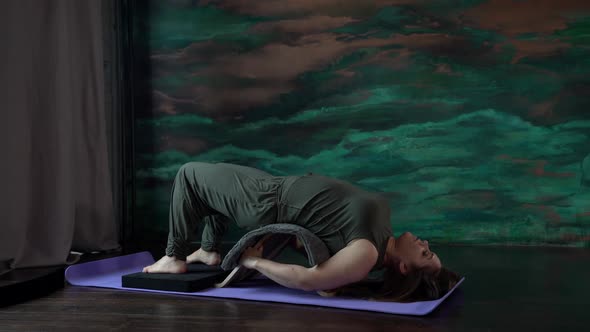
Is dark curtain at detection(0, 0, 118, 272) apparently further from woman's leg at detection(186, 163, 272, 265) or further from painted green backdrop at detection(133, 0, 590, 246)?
woman's leg at detection(186, 163, 272, 265)

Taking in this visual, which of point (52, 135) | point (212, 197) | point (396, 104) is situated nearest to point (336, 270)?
point (212, 197)

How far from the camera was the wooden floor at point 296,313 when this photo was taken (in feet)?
7.39

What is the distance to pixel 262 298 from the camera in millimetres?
2691

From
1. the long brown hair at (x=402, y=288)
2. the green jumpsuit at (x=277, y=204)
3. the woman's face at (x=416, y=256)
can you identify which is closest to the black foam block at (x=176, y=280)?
the green jumpsuit at (x=277, y=204)

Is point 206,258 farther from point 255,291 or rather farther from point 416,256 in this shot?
point 416,256

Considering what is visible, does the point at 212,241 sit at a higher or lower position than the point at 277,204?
lower

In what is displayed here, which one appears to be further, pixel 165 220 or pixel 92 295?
pixel 165 220

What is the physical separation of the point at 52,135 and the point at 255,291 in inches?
77.8

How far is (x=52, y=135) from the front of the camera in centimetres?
392

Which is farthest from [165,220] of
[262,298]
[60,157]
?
[262,298]

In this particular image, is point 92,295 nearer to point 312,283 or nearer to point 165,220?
point 312,283

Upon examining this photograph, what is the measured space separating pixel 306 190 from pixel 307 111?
233 centimetres

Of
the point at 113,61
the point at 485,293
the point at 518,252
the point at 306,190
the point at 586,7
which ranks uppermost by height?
the point at 586,7

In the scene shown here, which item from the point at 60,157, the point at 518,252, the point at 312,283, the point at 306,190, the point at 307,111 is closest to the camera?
the point at 312,283
